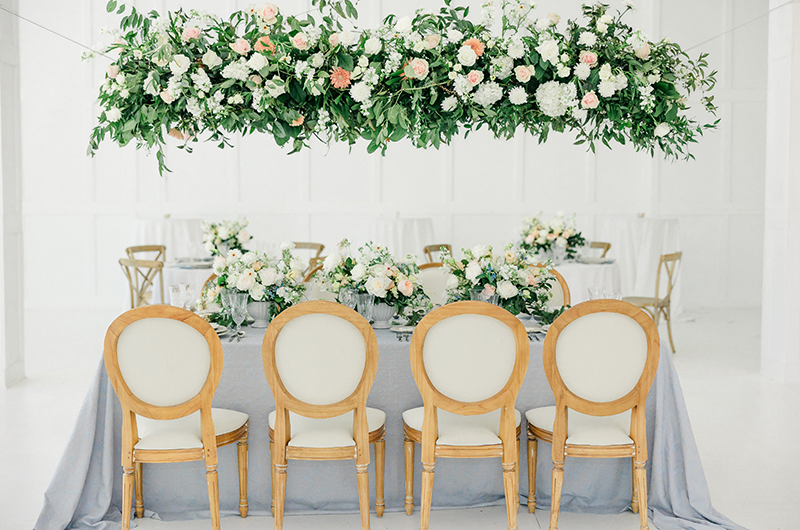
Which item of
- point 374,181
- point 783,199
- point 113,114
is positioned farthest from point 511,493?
point 374,181

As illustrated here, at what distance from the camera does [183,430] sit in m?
2.85

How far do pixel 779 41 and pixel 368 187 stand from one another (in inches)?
194

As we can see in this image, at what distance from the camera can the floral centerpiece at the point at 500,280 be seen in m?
3.42

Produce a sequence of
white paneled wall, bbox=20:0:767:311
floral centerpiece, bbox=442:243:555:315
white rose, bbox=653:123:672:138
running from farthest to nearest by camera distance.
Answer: white paneled wall, bbox=20:0:767:311 < floral centerpiece, bbox=442:243:555:315 < white rose, bbox=653:123:672:138

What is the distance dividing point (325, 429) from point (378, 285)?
790mm

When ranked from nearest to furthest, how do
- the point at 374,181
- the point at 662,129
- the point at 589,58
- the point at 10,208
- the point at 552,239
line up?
the point at 589,58 < the point at 662,129 < the point at 10,208 < the point at 552,239 < the point at 374,181

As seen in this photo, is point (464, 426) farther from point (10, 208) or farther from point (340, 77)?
point (10, 208)

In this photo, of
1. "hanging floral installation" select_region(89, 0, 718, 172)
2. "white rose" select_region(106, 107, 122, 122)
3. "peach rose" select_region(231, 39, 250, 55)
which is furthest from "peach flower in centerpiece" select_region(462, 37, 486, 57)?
"white rose" select_region(106, 107, 122, 122)

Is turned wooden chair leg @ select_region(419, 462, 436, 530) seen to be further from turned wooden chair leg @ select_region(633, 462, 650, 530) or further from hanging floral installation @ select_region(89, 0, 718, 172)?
hanging floral installation @ select_region(89, 0, 718, 172)

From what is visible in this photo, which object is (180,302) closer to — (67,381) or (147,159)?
(67,381)

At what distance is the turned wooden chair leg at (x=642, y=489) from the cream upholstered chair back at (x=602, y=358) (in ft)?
0.83

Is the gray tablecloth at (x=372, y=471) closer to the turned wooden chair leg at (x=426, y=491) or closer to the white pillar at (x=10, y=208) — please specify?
the turned wooden chair leg at (x=426, y=491)

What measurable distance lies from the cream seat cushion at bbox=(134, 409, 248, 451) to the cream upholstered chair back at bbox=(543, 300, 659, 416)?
138 cm

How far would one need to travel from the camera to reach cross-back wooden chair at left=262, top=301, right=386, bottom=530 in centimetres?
277
